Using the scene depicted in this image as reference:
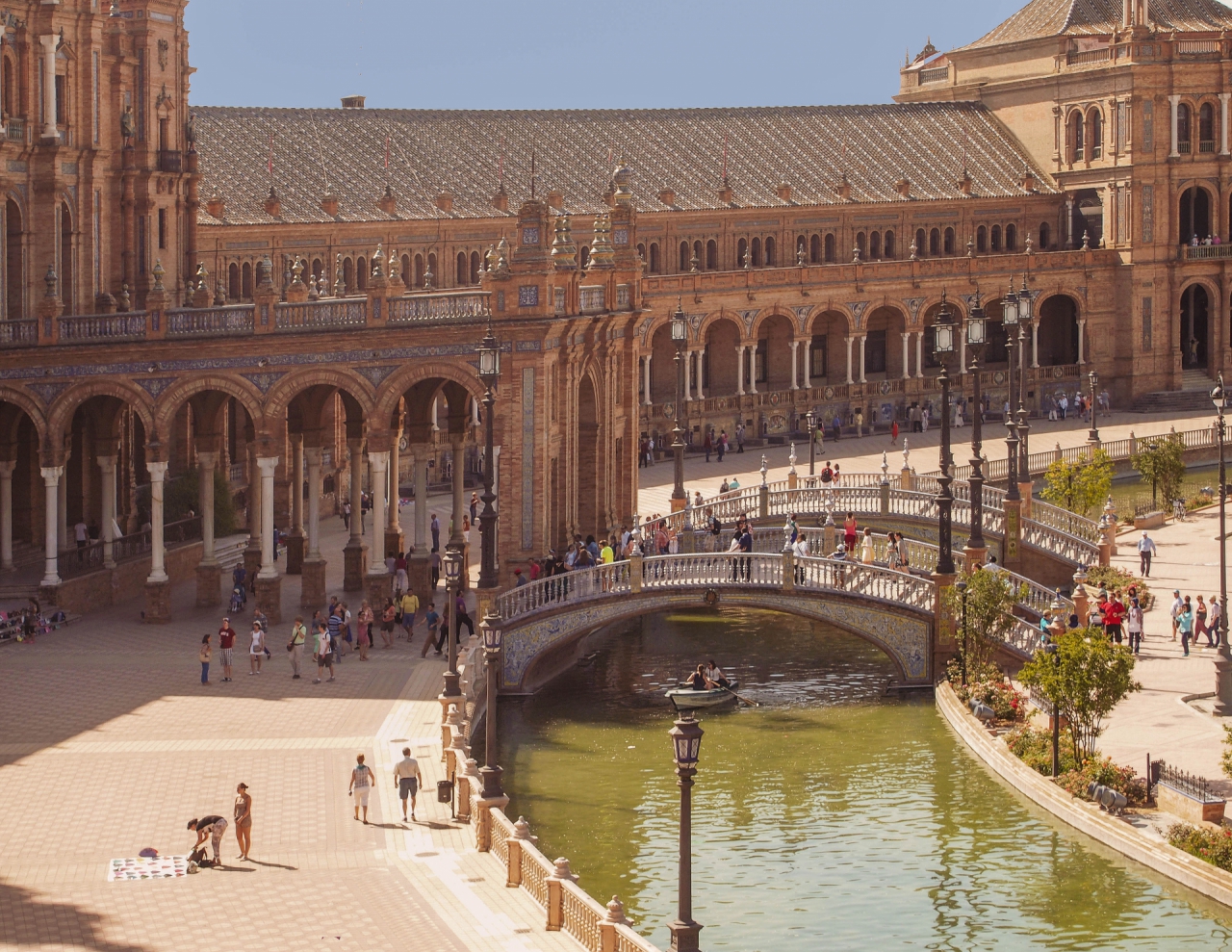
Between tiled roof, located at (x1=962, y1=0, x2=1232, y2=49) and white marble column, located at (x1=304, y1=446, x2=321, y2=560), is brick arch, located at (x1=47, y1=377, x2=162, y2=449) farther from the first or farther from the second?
tiled roof, located at (x1=962, y1=0, x2=1232, y2=49)

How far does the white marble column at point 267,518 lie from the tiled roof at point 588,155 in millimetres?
25690

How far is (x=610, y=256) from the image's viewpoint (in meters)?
58.7

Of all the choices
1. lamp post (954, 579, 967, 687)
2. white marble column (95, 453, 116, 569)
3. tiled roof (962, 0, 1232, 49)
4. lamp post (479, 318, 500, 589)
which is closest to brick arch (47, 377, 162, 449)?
white marble column (95, 453, 116, 569)

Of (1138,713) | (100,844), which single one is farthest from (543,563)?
(100,844)

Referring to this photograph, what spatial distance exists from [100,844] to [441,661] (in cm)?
1415

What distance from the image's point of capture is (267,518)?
5359 centimetres

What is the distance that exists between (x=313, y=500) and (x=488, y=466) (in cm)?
889

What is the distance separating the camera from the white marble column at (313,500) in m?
54.8

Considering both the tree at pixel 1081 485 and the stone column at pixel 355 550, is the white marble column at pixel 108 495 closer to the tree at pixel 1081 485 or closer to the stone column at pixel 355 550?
the stone column at pixel 355 550

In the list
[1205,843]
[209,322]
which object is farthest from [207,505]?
[1205,843]

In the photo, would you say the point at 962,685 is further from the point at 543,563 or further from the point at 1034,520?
the point at 1034,520

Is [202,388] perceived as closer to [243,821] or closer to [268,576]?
[268,576]

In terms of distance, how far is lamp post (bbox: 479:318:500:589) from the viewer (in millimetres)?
44125

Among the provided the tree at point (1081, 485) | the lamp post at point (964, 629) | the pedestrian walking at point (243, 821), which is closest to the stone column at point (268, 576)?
the lamp post at point (964, 629)
